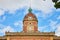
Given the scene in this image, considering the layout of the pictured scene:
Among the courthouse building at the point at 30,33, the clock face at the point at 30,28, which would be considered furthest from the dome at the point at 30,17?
the clock face at the point at 30,28

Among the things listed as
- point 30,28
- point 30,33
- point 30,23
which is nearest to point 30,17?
point 30,23

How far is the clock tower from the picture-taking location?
2037 inches

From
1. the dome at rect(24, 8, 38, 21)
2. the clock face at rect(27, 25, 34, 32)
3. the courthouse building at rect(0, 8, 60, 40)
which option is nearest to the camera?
the courthouse building at rect(0, 8, 60, 40)

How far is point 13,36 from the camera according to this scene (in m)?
50.3

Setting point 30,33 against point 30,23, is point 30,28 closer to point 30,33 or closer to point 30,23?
point 30,23

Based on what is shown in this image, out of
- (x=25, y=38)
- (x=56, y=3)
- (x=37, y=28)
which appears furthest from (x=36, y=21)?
(x=56, y=3)

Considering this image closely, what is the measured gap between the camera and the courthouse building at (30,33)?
50.1 meters

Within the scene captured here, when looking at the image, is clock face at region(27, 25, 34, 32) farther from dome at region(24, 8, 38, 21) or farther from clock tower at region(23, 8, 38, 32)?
dome at region(24, 8, 38, 21)

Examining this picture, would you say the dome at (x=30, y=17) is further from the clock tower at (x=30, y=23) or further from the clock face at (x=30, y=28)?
the clock face at (x=30, y=28)

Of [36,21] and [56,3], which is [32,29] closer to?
[36,21]

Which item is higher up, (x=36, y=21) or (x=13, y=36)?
(x=36, y=21)

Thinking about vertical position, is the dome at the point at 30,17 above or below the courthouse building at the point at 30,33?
above

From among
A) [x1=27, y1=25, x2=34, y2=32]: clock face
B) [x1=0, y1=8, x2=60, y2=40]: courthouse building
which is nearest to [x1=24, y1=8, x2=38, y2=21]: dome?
[x1=0, y1=8, x2=60, y2=40]: courthouse building

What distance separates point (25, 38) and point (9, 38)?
3687 mm
